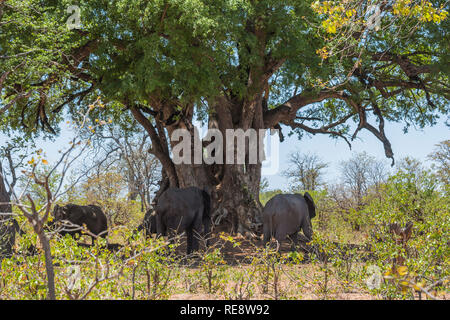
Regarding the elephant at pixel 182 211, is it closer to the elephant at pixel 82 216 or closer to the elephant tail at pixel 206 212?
the elephant tail at pixel 206 212

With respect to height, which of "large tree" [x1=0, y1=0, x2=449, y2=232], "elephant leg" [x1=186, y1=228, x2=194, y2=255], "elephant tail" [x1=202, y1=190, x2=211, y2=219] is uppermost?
"large tree" [x1=0, y1=0, x2=449, y2=232]

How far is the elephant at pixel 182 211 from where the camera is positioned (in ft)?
31.8

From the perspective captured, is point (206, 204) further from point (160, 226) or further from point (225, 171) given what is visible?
point (225, 171)

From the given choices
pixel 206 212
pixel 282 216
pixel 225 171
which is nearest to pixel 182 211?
pixel 206 212

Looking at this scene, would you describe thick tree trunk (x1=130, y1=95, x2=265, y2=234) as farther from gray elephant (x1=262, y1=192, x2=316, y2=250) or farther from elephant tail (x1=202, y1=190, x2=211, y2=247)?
gray elephant (x1=262, y1=192, x2=316, y2=250)

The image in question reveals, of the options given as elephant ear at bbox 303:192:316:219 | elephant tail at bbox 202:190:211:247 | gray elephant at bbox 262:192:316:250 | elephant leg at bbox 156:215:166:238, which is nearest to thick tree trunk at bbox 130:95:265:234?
elephant tail at bbox 202:190:211:247

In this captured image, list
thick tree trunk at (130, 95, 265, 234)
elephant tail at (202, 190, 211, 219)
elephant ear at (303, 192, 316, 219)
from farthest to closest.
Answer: thick tree trunk at (130, 95, 265, 234) → elephant ear at (303, 192, 316, 219) → elephant tail at (202, 190, 211, 219)

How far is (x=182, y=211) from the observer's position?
32.3 feet

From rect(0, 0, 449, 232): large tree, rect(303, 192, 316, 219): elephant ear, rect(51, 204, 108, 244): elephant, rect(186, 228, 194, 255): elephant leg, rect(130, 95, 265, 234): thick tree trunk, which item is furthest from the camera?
rect(130, 95, 265, 234): thick tree trunk

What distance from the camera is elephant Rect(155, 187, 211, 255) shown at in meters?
9.69

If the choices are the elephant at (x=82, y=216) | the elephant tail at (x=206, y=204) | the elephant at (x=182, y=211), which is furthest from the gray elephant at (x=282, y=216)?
the elephant at (x=82, y=216)
